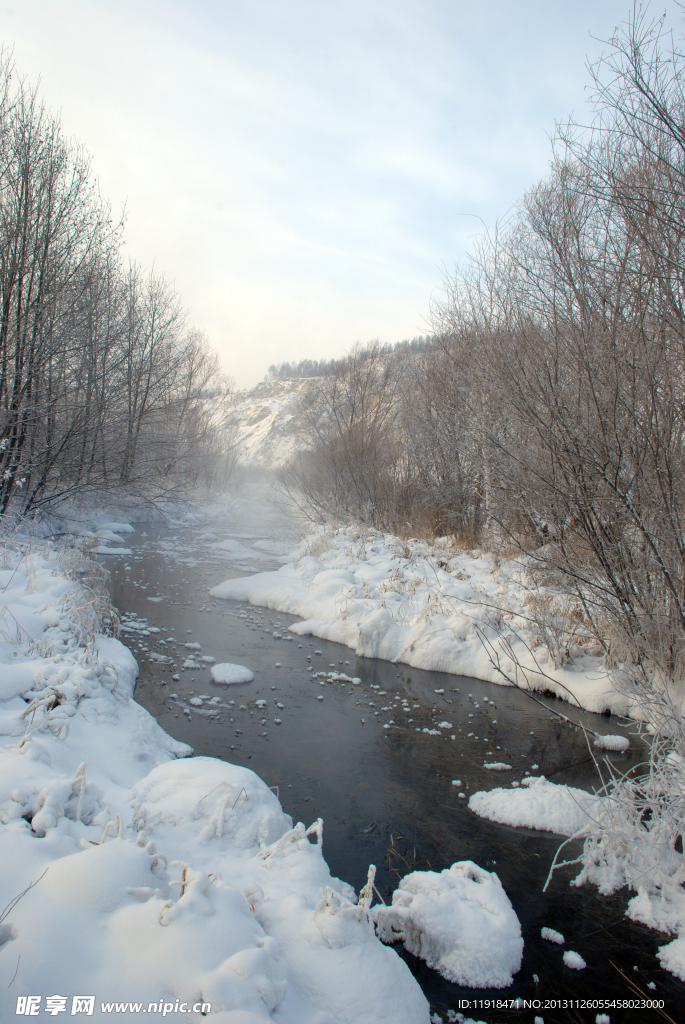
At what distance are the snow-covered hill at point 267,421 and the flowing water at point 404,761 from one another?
58.1m

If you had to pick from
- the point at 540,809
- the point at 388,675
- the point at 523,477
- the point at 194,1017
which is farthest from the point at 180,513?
the point at 194,1017

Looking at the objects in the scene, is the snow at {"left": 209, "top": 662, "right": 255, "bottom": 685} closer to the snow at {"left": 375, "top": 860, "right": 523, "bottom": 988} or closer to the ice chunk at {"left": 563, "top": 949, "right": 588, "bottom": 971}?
the snow at {"left": 375, "top": 860, "right": 523, "bottom": 988}

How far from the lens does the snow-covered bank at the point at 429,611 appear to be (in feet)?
23.8

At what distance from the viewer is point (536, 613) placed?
7.98 m

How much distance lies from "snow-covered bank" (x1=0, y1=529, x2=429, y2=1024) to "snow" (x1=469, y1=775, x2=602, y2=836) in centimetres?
166

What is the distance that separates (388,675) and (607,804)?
159 inches

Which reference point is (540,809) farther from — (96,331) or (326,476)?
(326,476)

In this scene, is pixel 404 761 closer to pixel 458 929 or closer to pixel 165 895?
pixel 458 929

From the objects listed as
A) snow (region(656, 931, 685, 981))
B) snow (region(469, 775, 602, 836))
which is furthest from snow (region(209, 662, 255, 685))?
snow (region(656, 931, 685, 981))

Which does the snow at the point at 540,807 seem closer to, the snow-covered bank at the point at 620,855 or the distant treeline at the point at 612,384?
the snow-covered bank at the point at 620,855

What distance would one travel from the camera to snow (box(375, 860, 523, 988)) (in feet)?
10.3

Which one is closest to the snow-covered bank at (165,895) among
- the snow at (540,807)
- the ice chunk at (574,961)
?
the ice chunk at (574,961)

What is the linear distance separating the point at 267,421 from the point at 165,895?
9164 centimetres

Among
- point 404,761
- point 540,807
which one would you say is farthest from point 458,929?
point 404,761
